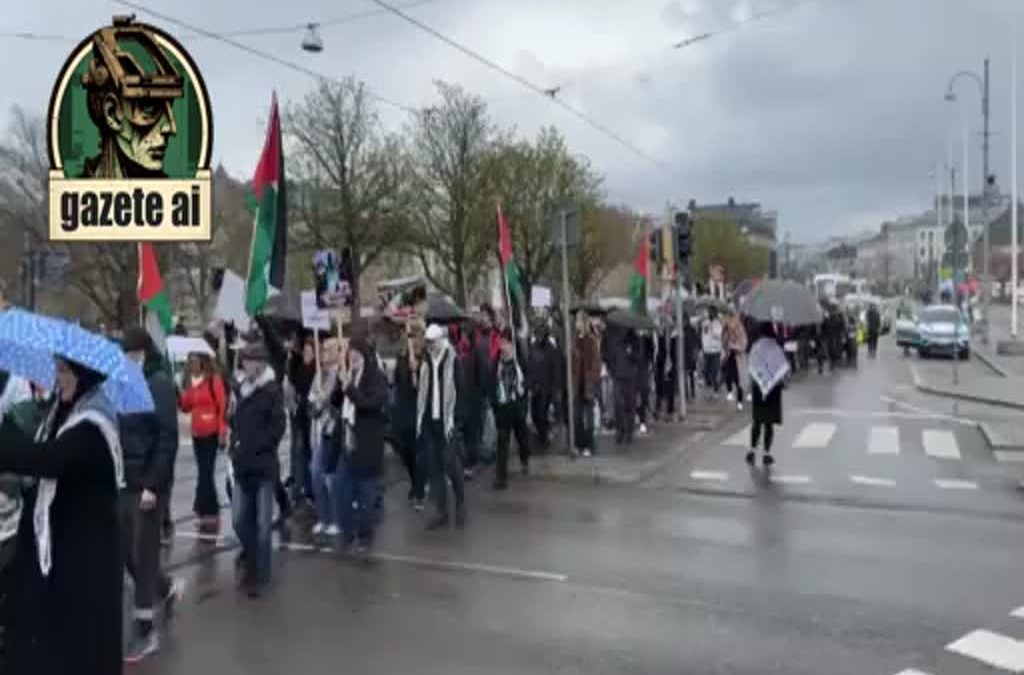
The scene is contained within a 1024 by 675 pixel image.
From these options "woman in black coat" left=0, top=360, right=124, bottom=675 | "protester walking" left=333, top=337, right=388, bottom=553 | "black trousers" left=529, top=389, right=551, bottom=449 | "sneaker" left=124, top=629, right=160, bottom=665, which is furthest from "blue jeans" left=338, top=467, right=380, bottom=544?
"black trousers" left=529, top=389, right=551, bottom=449

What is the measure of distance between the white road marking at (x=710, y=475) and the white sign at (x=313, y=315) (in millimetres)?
4855

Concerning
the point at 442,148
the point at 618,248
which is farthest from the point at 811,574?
the point at 618,248

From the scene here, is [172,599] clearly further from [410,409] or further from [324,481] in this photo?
[410,409]

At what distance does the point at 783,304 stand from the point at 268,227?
9.61 meters

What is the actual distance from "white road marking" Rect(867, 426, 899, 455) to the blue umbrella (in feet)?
49.1

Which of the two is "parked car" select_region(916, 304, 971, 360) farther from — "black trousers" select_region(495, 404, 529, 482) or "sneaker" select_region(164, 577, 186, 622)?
"sneaker" select_region(164, 577, 186, 622)

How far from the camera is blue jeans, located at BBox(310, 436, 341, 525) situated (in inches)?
463

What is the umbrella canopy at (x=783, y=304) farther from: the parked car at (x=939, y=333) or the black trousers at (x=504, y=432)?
the parked car at (x=939, y=333)

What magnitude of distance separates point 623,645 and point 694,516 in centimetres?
508

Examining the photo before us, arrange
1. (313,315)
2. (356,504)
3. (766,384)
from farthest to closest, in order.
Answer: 1. (766,384)
2. (313,315)
3. (356,504)

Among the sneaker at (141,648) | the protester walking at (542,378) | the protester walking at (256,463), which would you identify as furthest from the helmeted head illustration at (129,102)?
the protester walking at (542,378)

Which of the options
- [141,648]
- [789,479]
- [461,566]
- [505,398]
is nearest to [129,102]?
[505,398]

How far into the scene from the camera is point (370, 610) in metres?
9.05

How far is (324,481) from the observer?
11906mm
